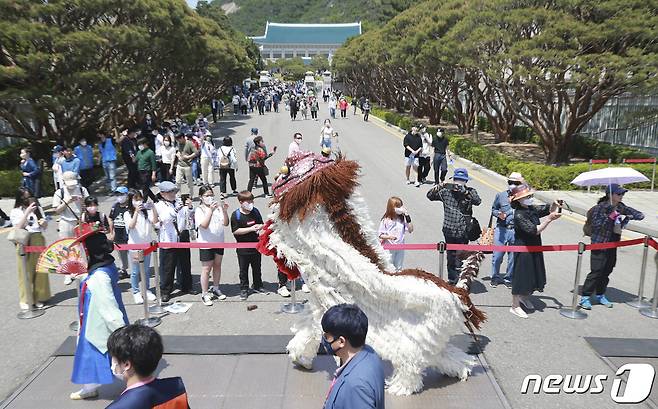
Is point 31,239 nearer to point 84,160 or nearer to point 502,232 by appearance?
point 502,232

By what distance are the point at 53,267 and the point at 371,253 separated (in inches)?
155

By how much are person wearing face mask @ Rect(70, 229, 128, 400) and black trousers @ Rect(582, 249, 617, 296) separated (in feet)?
19.4

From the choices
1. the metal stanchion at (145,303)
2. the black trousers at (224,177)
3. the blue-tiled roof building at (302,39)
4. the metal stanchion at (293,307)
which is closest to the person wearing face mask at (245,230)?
the metal stanchion at (293,307)

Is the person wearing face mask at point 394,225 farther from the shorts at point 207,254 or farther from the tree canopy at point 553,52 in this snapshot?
the tree canopy at point 553,52

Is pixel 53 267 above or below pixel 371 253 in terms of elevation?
below

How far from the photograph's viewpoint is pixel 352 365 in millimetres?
2908

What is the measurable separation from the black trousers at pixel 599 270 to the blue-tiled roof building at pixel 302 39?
12750 centimetres

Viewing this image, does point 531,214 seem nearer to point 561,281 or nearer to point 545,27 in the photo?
point 561,281

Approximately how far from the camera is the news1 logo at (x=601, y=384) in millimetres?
5117

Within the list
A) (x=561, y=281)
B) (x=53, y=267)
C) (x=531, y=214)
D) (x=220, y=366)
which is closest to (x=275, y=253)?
(x=220, y=366)

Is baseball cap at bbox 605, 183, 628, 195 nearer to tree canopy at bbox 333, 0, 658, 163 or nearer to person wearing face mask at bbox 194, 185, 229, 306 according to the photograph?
person wearing face mask at bbox 194, 185, 229, 306

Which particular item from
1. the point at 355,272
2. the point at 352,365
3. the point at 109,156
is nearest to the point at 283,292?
the point at 355,272

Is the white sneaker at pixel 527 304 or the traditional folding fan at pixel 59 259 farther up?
the traditional folding fan at pixel 59 259

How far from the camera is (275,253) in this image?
520 cm
